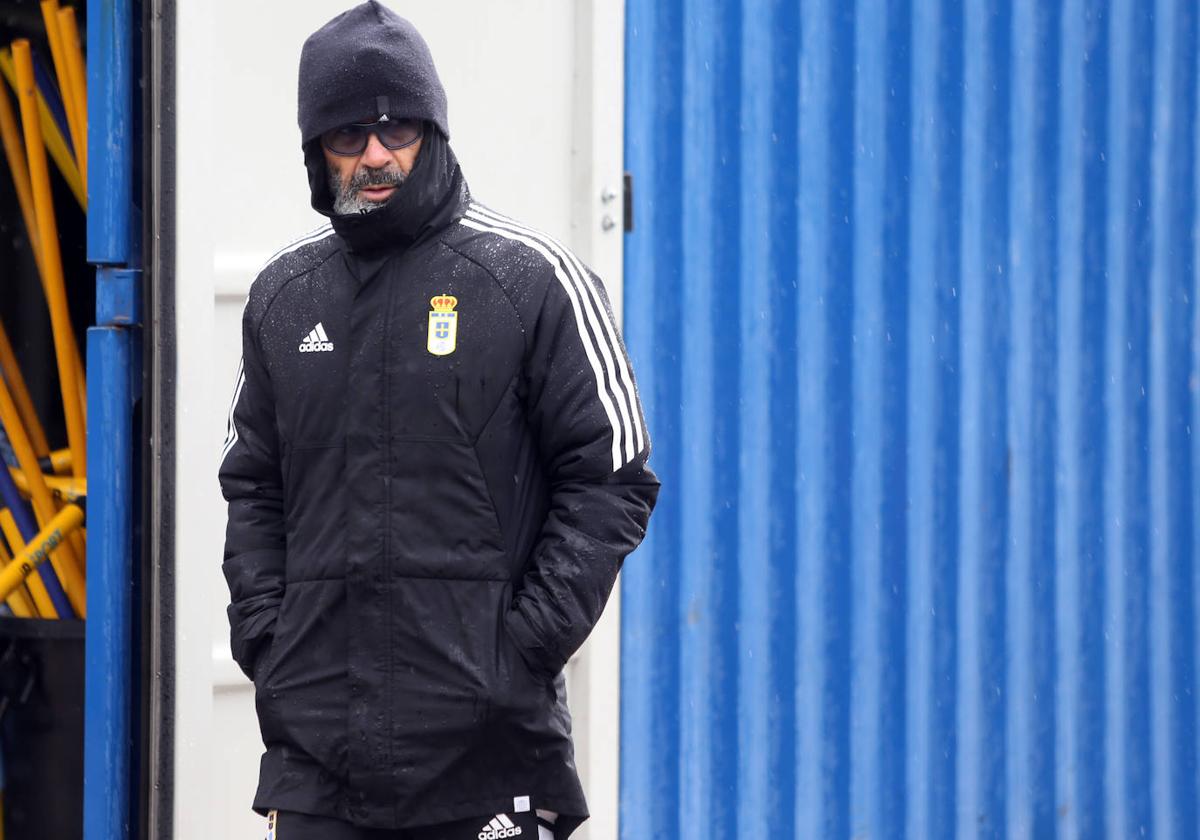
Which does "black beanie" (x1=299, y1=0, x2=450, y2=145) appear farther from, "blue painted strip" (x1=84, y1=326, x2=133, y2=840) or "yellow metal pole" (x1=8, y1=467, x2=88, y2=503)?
"yellow metal pole" (x1=8, y1=467, x2=88, y2=503)

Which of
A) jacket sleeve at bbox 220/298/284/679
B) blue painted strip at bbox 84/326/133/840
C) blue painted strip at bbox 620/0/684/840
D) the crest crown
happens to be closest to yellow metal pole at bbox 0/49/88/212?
blue painted strip at bbox 84/326/133/840

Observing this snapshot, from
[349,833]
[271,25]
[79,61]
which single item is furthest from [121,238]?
[349,833]

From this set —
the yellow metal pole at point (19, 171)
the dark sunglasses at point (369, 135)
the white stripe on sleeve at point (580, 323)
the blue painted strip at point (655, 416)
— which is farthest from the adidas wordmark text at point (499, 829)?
the yellow metal pole at point (19, 171)

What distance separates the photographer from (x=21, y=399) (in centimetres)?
402

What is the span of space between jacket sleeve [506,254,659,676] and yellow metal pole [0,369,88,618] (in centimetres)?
177

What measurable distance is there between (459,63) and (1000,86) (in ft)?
4.95

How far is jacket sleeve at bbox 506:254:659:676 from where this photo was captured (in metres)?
2.47

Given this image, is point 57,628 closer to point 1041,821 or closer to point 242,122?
point 242,122

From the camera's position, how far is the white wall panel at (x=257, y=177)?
3.19 m

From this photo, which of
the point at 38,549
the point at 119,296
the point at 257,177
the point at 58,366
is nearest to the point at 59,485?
the point at 38,549

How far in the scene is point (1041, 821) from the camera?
4348mm

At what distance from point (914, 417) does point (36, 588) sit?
2200 millimetres

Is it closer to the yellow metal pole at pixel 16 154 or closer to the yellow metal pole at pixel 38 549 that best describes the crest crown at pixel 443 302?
the yellow metal pole at pixel 38 549

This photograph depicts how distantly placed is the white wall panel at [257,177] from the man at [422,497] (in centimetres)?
65
